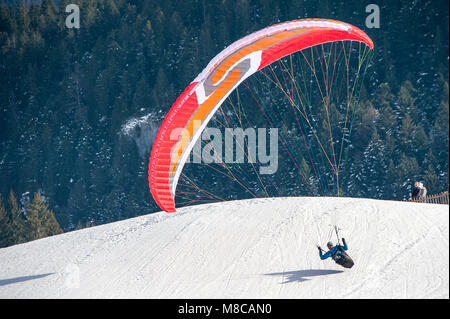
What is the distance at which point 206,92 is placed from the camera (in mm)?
16547

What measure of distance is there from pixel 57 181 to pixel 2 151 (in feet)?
38.0

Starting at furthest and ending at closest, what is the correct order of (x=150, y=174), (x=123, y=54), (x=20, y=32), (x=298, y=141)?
(x=20, y=32) < (x=123, y=54) < (x=298, y=141) < (x=150, y=174)

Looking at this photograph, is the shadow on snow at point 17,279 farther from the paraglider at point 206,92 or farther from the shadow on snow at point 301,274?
the shadow on snow at point 301,274

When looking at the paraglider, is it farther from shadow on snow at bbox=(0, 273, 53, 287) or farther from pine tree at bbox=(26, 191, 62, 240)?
pine tree at bbox=(26, 191, 62, 240)

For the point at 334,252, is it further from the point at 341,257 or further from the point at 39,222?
the point at 39,222

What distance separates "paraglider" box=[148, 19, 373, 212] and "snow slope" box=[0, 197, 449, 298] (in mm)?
1991

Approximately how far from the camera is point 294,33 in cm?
1675

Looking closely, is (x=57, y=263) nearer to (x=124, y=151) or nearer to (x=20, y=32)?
(x=124, y=151)

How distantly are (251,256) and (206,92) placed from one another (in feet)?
14.1

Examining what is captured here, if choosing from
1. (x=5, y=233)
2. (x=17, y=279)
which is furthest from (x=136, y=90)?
(x=17, y=279)

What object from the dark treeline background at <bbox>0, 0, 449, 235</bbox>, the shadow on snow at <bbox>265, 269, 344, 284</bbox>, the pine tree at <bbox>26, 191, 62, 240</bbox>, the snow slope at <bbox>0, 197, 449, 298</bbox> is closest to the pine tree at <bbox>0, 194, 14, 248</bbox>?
the pine tree at <bbox>26, 191, 62, 240</bbox>

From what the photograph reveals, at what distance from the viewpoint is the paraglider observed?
53.9 ft

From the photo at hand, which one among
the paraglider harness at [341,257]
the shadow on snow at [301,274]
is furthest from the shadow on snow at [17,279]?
the paraglider harness at [341,257]
